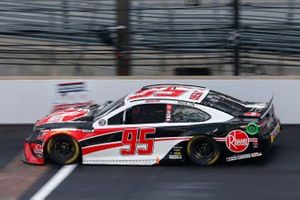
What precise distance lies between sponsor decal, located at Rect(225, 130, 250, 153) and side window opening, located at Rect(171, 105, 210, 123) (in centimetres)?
55

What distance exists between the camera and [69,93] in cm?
1648

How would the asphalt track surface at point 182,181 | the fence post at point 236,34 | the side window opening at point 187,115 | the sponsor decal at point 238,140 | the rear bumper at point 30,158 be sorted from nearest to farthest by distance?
1. the asphalt track surface at point 182,181
2. the sponsor decal at point 238,140
3. the side window opening at point 187,115
4. the rear bumper at point 30,158
5. the fence post at point 236,34

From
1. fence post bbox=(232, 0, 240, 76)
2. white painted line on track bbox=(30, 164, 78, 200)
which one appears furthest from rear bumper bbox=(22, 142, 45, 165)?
fence post bbox=(232, 0, 240, 76)

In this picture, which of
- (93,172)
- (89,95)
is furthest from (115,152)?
(89,95)

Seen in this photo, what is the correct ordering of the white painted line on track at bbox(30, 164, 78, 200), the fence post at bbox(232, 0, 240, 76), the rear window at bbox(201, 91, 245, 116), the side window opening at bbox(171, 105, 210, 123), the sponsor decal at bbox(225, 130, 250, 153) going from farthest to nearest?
1. the fence post at bbox(232, 0, 240, 76)
2. the rear window at bbox(201, 91, 245, 116)
3. the side window opening at bbox(171, 105, 210, 123)
4. the sponsor decal at bbox(225, 130, 250, 153)
5. the white painted line on track at bbox(30, 164, 78, 200)

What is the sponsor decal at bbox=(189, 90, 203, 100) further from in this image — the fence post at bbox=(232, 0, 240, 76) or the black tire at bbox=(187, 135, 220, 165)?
the fence post at bbox=(232, 0, 240, 76)

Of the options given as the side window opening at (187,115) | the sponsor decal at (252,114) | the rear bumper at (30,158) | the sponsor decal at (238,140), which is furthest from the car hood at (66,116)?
the sponsor decal at (252,114)

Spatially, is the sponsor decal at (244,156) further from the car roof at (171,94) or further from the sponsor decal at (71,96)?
the sponsor decal at (71,96)

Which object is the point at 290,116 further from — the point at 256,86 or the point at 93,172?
the point at 93,172

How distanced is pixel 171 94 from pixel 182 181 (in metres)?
1.92

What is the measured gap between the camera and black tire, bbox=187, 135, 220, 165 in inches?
493

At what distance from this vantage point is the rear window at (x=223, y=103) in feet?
42.1

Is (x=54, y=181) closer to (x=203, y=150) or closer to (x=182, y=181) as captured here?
(x=182, y=181)

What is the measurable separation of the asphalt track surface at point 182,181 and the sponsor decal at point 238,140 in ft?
1.39
